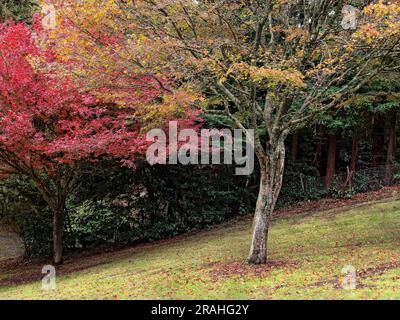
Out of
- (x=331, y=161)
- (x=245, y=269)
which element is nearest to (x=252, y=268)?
(x=245, y=269)

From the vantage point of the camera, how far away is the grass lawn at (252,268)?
24.9 feet

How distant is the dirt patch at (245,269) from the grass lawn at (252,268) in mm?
21

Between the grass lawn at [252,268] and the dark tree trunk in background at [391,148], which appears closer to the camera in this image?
the grass lawn at [252,268]

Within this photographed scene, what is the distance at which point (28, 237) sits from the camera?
18750mm

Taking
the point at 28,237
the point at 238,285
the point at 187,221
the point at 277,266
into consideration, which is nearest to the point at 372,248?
the point at 277,266

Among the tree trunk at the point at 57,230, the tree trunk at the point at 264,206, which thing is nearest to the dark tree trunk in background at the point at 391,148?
the tree trunk at the point at 264,206

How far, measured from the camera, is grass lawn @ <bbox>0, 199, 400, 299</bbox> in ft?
24.9

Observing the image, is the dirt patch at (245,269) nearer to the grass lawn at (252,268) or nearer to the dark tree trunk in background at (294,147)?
the grass lawn at (252,268)

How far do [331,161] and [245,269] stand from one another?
12910mm

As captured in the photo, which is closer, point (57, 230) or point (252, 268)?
point (252, 268)

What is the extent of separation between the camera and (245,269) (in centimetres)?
953

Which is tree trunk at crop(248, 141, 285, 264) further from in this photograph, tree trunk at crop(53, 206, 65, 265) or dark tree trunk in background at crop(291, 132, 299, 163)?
dark tree trunk in background at crop(291, 132, 299, 163)

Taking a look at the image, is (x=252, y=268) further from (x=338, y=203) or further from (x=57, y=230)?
(x=338, y=203)

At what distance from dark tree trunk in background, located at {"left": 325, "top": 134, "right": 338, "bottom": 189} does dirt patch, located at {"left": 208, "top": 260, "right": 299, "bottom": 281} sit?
11051 mm
